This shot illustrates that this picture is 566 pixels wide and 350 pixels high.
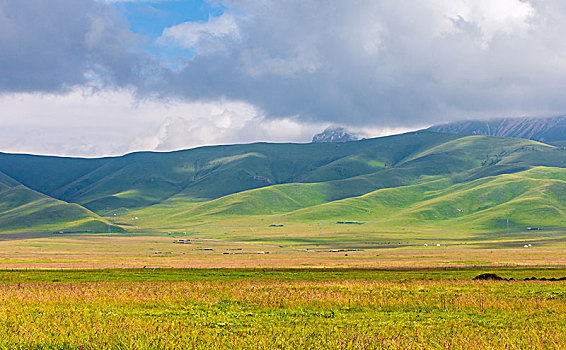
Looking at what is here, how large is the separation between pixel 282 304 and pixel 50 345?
16.2 m

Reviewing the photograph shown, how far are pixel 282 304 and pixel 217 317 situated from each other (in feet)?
22.2

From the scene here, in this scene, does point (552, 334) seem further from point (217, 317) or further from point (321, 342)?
point (217, 317)

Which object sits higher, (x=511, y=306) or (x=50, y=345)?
(x=50, y=345)

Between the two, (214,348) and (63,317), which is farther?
(63,317)

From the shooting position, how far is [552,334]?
849 inches

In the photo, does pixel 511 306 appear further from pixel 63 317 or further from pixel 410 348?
pixel 63 317

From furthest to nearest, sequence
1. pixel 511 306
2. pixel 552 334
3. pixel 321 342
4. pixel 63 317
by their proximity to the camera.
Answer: pixel 511 306, pixel 63 317, pixel 552 334, pixel 321 342

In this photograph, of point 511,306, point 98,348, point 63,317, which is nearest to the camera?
point 98,348

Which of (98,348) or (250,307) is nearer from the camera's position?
(98,348)

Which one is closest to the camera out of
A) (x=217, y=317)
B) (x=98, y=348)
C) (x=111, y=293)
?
(x=98, y=348)

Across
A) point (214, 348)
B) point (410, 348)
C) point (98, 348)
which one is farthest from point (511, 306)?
point (98, 348)

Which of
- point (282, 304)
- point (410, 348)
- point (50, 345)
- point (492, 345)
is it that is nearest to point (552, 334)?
point (492, 345)

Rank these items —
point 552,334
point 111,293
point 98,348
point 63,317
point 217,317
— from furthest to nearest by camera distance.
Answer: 1. point 111,293
2. point 217,317
3. point 63,317
4. point 552,334
5. point 98,348

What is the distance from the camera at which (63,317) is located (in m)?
25.0
